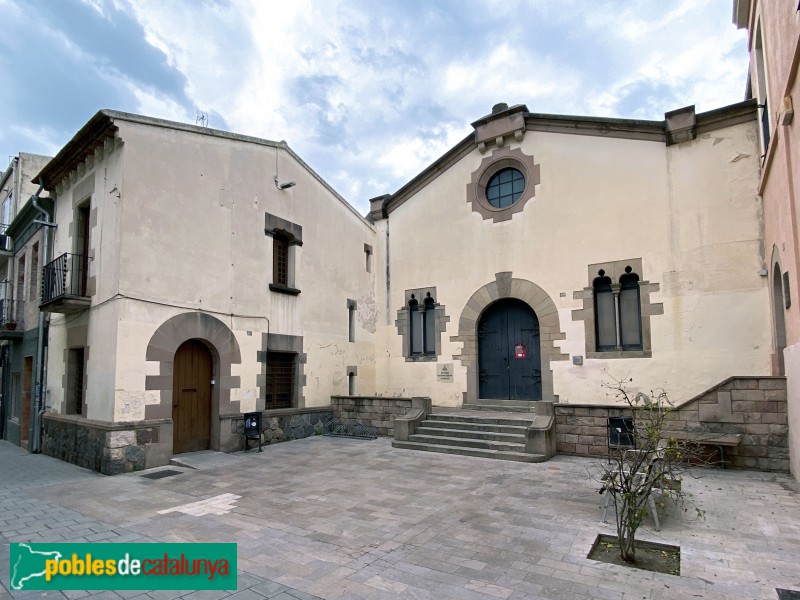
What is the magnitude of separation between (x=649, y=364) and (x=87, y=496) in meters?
10.1

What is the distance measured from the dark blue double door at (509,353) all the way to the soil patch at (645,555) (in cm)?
658

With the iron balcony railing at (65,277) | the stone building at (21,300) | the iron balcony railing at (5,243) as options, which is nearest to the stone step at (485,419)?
the iron balcony railing at (65,277)

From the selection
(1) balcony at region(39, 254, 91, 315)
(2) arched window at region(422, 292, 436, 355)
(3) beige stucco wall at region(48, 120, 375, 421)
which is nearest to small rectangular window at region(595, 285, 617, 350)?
(2) arched window at region(422, 292, 436, 355)

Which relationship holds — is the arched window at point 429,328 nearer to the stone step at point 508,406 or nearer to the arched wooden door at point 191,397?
the stone step at point 508,406

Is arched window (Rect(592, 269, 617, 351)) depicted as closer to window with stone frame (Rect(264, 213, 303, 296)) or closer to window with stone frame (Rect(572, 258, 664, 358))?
window with stone frame (Rect(572, 258, 664, 358))

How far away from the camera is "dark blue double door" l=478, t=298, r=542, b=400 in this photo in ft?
37.2

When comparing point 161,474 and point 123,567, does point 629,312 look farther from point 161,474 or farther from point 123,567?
point 123,567

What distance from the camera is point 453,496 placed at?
6203 millimetres

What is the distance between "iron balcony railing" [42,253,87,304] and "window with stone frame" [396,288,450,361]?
24.6 feet

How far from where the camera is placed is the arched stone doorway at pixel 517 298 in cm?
1091

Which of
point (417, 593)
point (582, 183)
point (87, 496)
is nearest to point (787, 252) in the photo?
point (582, 183)

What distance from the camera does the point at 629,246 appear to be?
10.3 metres

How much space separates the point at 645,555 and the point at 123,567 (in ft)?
15.0

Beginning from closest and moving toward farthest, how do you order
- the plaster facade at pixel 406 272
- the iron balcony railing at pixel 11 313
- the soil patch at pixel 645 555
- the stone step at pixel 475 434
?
1. the soil patch at pixel 645 555
2. the plaster facade at pixel 406 272
3. the stone step at pixel 475 434
4. the iron balcony railing at pixel 11 313
